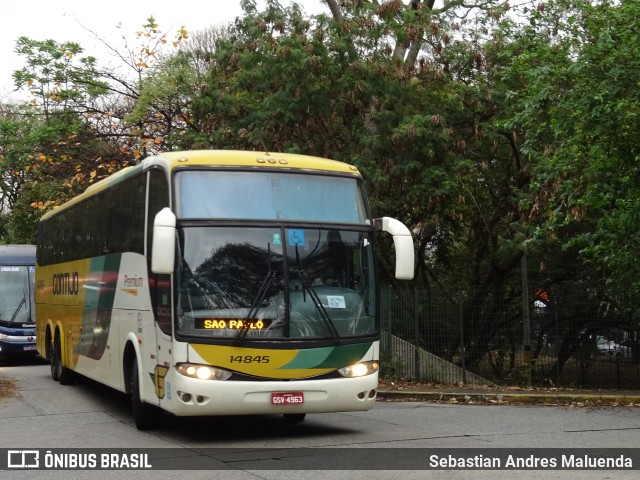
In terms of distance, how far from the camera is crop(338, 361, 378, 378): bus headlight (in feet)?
37.4

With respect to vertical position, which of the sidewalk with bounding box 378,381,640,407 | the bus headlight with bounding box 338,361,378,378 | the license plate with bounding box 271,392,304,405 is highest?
the bus headlight with bounding box 338,361,378,378

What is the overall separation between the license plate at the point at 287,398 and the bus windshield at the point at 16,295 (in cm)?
1799

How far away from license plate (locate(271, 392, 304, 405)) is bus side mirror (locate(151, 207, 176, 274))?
6.07ft

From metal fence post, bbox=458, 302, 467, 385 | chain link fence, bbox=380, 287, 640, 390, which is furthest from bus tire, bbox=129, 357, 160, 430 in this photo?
metal fence post, bbox=458, 302, 467, 385

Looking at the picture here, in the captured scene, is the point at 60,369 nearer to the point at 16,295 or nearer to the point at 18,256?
the point at 16,295

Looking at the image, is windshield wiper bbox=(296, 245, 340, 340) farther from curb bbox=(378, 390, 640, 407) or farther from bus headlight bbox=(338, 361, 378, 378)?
curb bbox=(378, 390, 640, 407)

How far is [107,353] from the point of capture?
14.6 m

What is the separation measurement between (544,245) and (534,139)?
4.99 meters

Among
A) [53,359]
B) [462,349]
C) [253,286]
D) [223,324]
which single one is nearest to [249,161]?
Answer: [253,286]

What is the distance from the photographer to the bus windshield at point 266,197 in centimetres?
1138

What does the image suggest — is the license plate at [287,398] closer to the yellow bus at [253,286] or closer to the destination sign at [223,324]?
the yellow bus at [253,286]

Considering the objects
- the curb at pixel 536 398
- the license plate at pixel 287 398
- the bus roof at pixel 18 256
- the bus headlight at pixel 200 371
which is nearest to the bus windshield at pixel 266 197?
the bus headlight at pixel 200 371

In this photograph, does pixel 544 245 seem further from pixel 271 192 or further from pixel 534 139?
pixel 271 192

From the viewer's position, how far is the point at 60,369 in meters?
19.5
